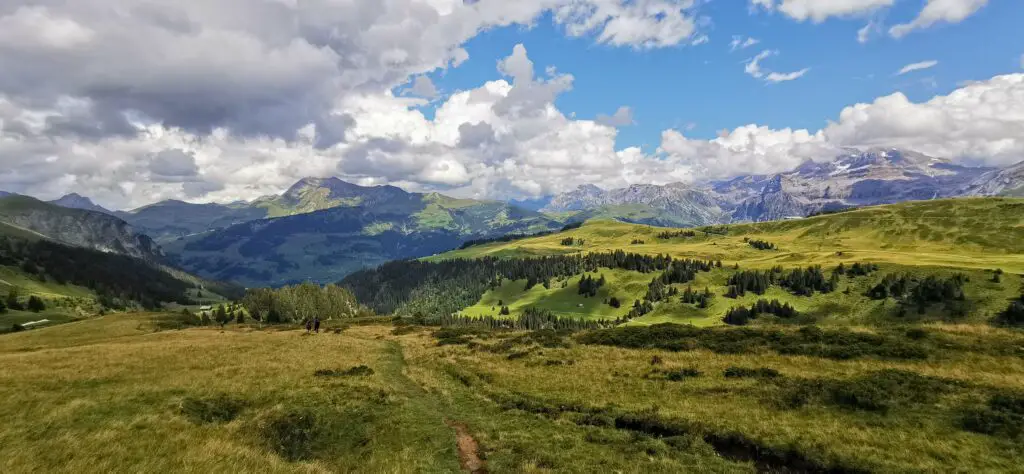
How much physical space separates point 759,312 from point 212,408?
695 feet

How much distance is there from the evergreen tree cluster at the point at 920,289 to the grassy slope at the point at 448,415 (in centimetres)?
16169

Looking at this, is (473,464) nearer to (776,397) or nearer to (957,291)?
(776,397)

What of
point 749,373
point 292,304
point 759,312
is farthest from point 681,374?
point 759,312

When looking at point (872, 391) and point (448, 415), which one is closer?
point (872, 391)

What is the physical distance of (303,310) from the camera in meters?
149

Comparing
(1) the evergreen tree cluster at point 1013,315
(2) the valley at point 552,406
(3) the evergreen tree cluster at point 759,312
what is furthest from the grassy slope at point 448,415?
(3) the evergreen tree cluster at point 759,312

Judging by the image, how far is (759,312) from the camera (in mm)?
195875

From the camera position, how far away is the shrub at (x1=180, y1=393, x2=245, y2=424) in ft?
72.4

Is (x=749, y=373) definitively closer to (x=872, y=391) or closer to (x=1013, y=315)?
(x=872, y=391)

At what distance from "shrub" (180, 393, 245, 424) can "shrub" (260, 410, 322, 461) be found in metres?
2.62

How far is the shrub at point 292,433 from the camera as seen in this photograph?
770 inches

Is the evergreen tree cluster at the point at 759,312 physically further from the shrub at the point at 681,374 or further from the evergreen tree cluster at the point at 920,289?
the shrub at the point at 681,374

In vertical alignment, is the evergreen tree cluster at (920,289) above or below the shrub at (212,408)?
below

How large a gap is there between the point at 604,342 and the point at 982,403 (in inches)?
1239
